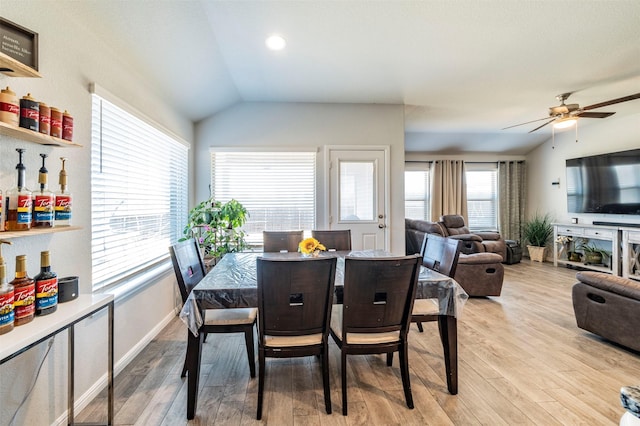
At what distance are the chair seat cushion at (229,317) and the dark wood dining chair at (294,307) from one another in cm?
32

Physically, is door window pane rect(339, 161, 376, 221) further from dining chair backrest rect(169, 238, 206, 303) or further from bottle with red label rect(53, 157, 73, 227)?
bottle with red label rect(53, 157, 73, 227)

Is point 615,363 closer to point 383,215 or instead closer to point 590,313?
point 590,313

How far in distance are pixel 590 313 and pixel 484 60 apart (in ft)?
8.45

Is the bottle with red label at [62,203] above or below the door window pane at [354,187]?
below

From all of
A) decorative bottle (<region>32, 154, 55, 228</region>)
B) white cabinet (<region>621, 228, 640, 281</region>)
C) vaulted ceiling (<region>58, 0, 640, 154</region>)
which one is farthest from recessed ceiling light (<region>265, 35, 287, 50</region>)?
white cabinet (<region>621, 228, 640, 281</region>)

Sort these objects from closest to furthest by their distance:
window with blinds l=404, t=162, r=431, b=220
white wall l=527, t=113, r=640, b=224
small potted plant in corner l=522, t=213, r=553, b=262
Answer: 1. white wall l=527, t=113, r=640, b=224
2. small potted plant in corner l=522, t=213, r=553, b=262
3. window with blinds l=404, t=162, r=431, b=220

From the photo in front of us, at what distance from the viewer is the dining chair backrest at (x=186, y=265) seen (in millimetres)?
1897

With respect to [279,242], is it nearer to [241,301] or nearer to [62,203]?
[241,301]

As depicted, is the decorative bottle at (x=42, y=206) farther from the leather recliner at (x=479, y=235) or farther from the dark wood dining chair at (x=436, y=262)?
the leather recliner at (x=479, y=235)

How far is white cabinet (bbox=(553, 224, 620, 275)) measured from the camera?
15.0 ft

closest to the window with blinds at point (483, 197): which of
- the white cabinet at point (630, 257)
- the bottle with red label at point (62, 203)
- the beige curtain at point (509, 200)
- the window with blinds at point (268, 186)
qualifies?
the beige curtain at point (509, 200)

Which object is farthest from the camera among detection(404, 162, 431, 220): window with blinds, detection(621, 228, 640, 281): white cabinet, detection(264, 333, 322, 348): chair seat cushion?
detection(404, 162, 431, 220): window with blinds

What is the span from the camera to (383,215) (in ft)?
13.5

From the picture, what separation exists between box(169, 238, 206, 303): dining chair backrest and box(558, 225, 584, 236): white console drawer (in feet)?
20.5
